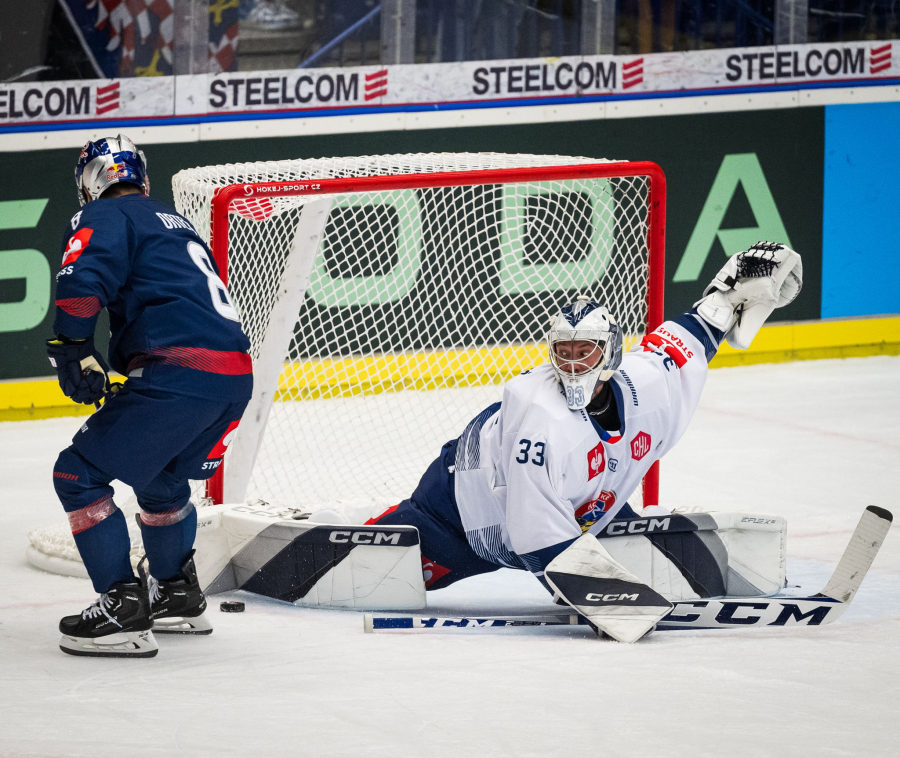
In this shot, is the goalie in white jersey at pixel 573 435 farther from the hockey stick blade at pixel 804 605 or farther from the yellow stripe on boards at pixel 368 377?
the yellow stripe on boards at pixel 368 377

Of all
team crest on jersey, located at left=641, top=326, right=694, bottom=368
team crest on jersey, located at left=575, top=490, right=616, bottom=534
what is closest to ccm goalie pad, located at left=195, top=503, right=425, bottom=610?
team crest on jersey, located at left=575, top=490, right=616, bottom=534

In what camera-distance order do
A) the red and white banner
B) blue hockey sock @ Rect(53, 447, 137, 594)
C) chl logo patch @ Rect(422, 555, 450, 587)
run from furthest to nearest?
the red and white banner → chl logo patch @ Rect(422, 555, 450, 587) → blue hockey sock @ Rect(53, 447, 137, 594)

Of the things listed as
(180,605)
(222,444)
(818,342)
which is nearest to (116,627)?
(180,605)

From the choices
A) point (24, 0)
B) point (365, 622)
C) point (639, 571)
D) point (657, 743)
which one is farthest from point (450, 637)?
point (24, 0)

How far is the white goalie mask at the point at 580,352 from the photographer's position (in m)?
3.64

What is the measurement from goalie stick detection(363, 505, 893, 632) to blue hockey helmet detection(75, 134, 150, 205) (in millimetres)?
1216

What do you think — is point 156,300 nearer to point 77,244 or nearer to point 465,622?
point 77,244

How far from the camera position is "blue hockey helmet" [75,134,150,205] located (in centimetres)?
344

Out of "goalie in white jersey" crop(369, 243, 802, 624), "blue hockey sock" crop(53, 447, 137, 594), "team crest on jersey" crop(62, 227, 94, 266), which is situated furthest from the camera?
"goalie in white jersey" crop(369, 243, 802, 624)

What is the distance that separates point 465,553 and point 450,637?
33 centimetres

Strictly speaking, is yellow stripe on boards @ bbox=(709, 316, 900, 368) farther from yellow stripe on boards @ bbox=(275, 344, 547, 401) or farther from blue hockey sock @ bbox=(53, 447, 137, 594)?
blue hockey sock @ bbox=(53, 447, 137, 594)

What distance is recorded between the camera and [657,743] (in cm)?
280

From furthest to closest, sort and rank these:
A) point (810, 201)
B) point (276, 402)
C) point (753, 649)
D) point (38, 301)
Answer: point (810, 201) < point (38, 301) < point (276, 402) < point (753, 649)

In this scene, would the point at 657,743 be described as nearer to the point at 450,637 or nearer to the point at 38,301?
the point at 450,637
